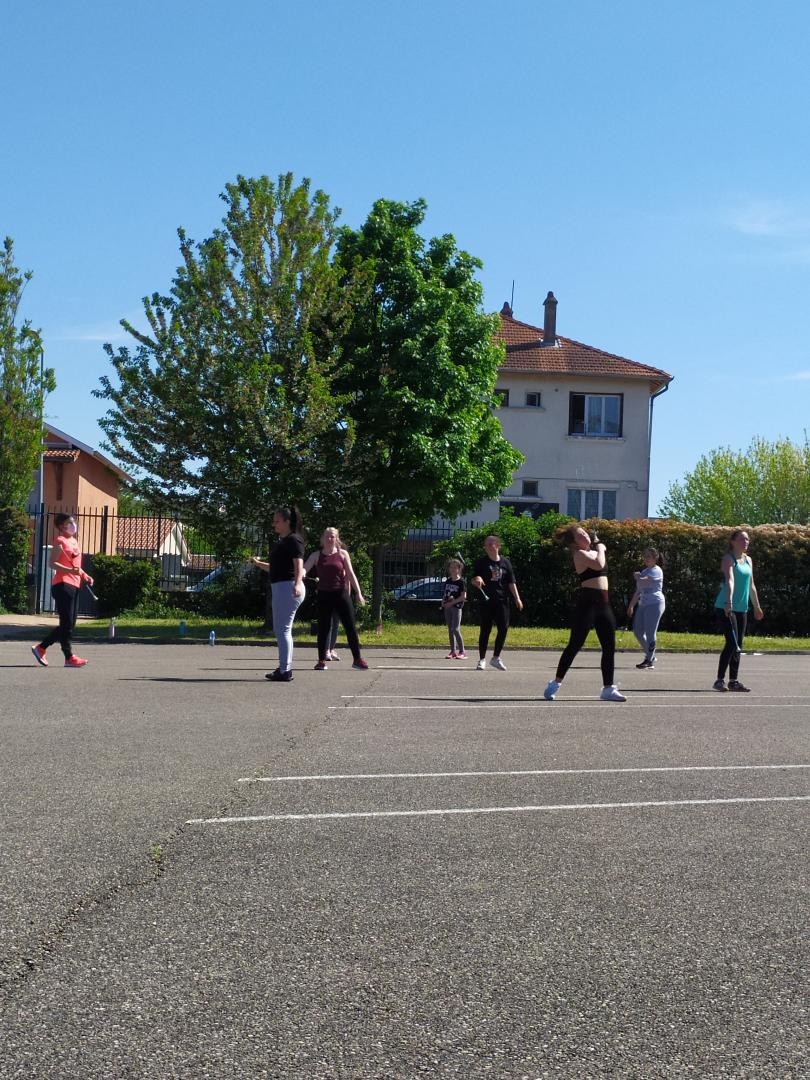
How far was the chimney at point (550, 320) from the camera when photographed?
151ft

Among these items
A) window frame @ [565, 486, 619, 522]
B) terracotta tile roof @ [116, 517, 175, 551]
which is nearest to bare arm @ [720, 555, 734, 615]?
terracotta tile roof @ [116, 517, 175, 551]

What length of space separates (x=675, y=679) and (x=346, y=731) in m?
8.20

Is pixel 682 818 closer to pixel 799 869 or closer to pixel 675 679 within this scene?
pixel 799 869

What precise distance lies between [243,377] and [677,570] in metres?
12.7

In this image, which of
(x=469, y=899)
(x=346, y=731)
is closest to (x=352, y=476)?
(x=346, y=731)

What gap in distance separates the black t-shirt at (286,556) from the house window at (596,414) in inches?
1189

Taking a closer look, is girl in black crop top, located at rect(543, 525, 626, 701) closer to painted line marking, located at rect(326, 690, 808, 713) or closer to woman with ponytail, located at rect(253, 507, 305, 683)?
painted line marking, located at rect(326, 690, 808, 713)

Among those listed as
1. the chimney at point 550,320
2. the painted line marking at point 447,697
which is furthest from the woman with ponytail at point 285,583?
the chimney at point 550,320

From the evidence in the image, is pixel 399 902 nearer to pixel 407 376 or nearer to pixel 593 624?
pixel 593 624

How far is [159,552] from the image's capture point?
32.9 meters

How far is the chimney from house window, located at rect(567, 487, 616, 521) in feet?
19.2

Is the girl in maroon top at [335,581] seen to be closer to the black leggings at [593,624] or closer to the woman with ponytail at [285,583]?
the woman with ponytail at [285,583]

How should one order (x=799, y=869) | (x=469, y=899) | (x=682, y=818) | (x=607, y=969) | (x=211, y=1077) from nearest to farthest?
(x=211, y=1077) < (x=607, y=969) < (x=469, y=899) < (x=799, y=869) < (x=682, y=818)

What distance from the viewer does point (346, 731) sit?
10.3 meters
